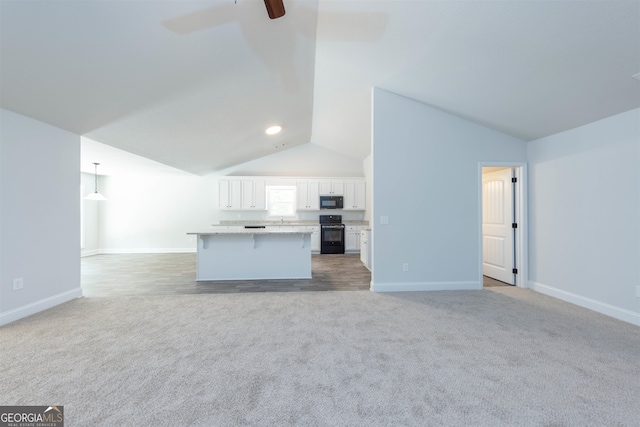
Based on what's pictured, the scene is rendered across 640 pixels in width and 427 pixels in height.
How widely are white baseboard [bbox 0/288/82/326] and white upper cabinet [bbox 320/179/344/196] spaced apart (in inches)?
223

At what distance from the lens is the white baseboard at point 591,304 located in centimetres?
283

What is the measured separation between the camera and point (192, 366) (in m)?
2.01

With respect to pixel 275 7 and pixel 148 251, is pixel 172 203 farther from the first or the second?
pixel 275 7

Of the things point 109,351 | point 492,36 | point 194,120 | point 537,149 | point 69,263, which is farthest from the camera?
point 194,120

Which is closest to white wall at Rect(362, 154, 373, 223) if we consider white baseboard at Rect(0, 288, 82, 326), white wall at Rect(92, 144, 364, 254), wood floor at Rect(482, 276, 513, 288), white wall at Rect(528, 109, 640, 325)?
white wall at Rect(92, 144, 364, 254)

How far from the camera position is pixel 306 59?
350cm

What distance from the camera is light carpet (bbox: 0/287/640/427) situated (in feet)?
5.08

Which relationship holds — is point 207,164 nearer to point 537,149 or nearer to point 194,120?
point 194,120

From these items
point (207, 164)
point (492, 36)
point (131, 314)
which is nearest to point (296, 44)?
point (492, 36)

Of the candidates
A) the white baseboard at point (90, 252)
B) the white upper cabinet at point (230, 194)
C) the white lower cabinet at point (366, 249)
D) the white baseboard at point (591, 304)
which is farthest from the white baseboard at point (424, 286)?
the white baseboard at point (90, 252)

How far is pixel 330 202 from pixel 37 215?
19.3 ft

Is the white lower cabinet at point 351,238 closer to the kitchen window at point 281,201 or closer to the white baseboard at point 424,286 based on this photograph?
the kitchen window at point 281,201

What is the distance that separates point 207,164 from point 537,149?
670 centimetres

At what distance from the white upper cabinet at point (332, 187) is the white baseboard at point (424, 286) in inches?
168
